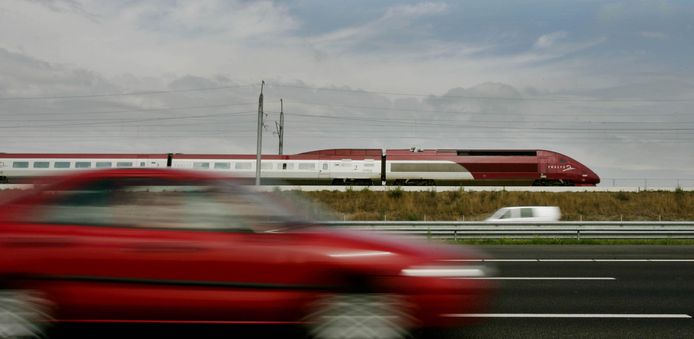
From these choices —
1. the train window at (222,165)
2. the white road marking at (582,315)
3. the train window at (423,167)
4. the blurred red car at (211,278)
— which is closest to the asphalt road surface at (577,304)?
the white road marking at (582,315)

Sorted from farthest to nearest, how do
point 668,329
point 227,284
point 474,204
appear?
point 474,204 < point 668,329 < point 227,284

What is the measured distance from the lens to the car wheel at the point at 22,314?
4422 millimetres

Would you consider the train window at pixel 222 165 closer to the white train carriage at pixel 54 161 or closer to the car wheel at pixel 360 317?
the white train carriage at pixel 54 161

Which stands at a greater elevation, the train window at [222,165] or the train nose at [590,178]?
the train window at [222,165]

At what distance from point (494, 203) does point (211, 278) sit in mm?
35552

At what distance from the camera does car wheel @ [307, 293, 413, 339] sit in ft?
14.6

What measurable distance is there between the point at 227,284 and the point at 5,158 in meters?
50.1

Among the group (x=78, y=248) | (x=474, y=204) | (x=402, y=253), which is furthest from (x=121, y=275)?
(x=474, y=204)

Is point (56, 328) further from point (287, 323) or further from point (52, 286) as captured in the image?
point (287, 323)

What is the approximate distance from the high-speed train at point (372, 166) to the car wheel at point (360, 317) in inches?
1685

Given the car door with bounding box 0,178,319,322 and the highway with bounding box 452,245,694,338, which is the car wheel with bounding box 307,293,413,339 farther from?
the highway with bounding box 452,245,694,338

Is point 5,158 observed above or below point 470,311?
above

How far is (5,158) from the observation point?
157 feet

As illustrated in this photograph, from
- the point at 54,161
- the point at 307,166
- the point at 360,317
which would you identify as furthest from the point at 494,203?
the point at 360,317
